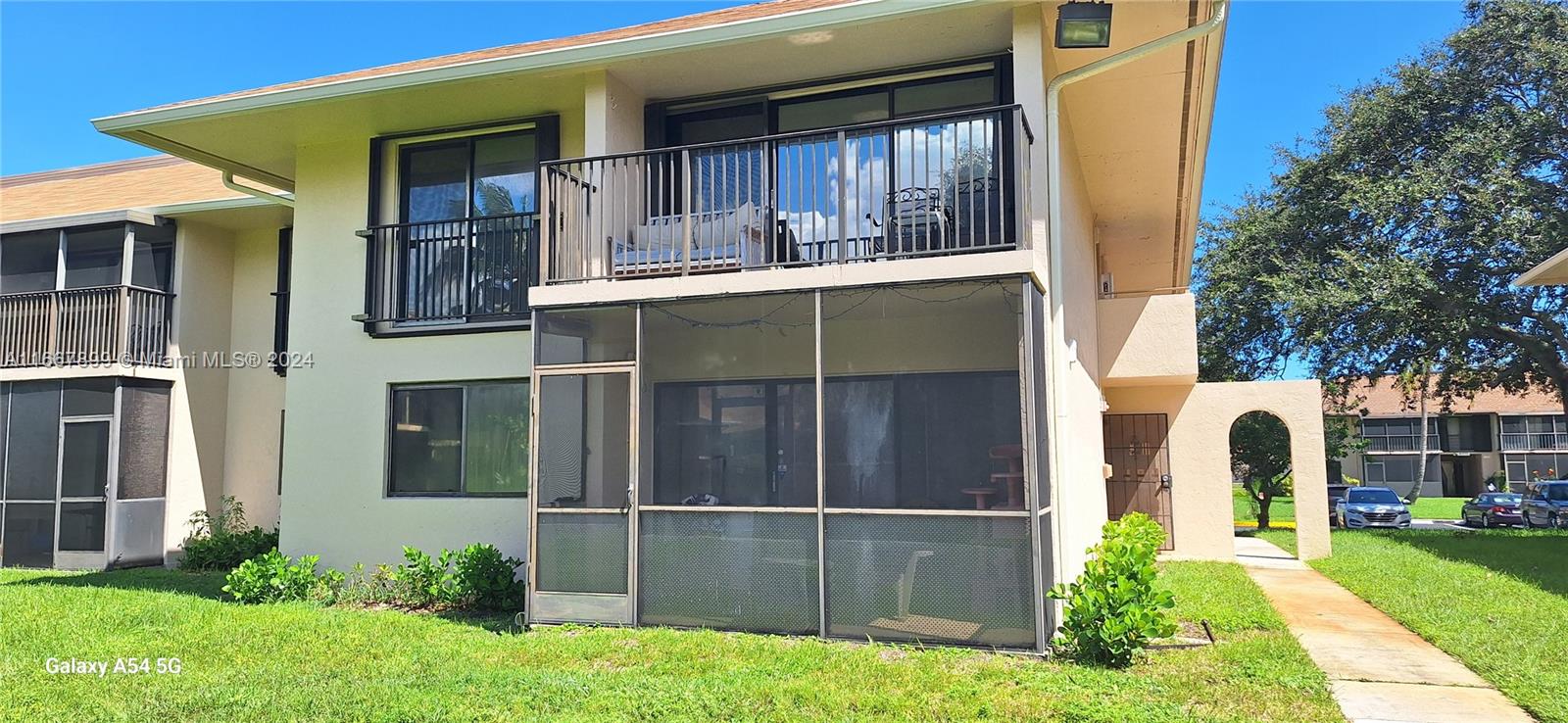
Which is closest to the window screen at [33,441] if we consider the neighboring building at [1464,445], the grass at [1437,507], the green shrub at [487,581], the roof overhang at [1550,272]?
the green shrub at [487,581]

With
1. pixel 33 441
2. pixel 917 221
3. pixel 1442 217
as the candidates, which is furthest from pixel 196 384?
pixel 1442 217

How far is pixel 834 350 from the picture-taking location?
8086mm

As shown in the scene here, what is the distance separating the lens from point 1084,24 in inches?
272

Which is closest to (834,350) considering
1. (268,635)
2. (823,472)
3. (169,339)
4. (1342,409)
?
(823,472)

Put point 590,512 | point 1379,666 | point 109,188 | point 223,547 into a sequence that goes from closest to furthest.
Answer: point 1379,666, point 590,512, point 223,547, point 109,188

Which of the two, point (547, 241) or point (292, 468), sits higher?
point (547, 241)

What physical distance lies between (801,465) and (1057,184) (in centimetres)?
297

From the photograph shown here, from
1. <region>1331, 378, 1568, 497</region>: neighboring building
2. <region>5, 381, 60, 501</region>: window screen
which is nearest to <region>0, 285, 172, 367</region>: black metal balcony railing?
<region>5, 381, 60, 501</region>: window screen

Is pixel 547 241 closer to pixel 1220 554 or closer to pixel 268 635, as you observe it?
pixel 268 635

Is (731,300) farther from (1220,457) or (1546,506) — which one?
(1546,506)

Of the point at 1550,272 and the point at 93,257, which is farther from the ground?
the point at 93,257

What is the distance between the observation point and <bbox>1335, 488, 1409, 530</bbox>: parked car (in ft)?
78.5

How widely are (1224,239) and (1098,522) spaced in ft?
53.0

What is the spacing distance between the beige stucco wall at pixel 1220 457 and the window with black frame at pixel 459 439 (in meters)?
9.65
